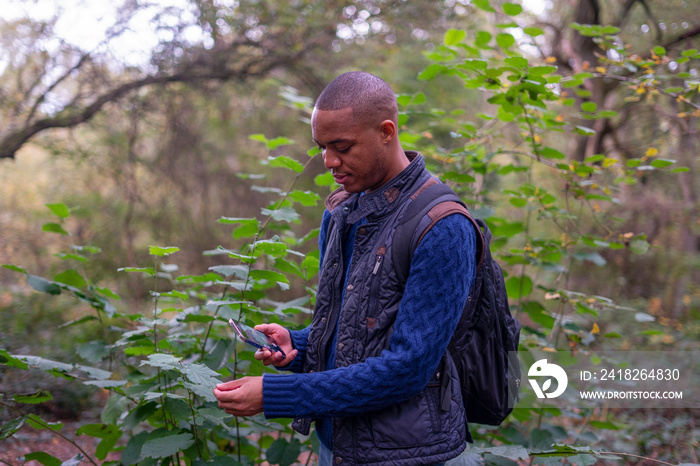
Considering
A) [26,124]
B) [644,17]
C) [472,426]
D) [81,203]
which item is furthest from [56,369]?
[644,17]

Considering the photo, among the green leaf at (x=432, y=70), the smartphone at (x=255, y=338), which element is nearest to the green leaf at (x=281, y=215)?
the smartphone at (x=255, y=338)

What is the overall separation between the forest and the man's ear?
714 millimetres

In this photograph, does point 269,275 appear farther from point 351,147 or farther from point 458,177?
point 458,177

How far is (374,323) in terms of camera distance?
1473 mm

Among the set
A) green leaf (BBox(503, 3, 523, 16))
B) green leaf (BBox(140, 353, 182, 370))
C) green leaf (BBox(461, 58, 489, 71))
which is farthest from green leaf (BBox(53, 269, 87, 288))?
green leaf (BBox(503, 3, 523, 16))

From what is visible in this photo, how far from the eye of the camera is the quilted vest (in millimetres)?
1440

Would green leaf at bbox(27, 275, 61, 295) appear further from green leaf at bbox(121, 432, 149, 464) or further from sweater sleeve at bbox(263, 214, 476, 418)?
sweater sleeve at bbox(263, 214, 476, 418)

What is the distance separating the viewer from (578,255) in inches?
125

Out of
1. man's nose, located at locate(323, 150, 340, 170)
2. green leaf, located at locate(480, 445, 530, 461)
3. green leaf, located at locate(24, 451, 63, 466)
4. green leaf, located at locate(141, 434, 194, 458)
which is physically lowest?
green leaf, located at locate(480, 445, 530, 461)

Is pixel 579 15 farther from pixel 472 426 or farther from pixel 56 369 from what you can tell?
pixel 56 369

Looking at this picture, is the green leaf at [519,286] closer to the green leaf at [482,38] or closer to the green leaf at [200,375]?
the green leaf at [482,38]

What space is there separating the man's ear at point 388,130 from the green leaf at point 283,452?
1.60 m

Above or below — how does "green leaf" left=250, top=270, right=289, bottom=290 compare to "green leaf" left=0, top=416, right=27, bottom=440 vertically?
above

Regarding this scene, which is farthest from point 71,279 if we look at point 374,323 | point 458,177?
point 458,177
